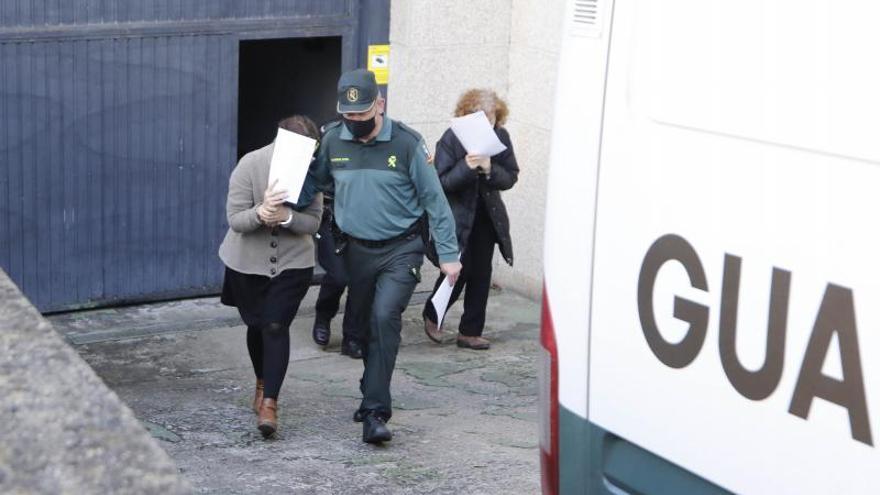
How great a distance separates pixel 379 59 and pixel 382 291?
322 centimetres

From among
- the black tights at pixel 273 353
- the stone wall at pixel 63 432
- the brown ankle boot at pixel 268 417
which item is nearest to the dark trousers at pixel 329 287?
the black tights at pixel 273 353

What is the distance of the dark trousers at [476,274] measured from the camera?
896 centimetres

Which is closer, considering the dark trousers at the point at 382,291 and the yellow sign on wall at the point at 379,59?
the dark trousers at the point at 382,291

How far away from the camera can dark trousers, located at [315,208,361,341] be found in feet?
27.5

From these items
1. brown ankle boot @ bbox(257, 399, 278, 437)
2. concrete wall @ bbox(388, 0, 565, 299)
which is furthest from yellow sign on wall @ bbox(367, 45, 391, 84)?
brown ankle boot @ bbox(257, 399, 278, 437)

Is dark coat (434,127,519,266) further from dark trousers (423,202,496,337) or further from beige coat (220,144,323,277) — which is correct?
beige coat (220,144,323,277)

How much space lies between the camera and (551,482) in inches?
145

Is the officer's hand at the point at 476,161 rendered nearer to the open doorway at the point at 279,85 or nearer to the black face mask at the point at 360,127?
the black face mask at the point at 360,127

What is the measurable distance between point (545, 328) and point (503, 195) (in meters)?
6.86

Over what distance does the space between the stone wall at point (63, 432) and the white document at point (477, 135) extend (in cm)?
579

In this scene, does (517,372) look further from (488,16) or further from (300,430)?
(488,16)

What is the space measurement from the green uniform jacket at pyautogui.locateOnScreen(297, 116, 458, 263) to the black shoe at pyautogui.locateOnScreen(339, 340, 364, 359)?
Answer: 179 cm

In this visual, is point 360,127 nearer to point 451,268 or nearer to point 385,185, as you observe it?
point 385,185

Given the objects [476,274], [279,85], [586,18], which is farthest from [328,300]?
[586,18]
